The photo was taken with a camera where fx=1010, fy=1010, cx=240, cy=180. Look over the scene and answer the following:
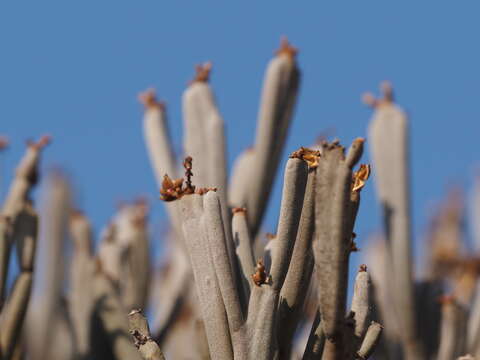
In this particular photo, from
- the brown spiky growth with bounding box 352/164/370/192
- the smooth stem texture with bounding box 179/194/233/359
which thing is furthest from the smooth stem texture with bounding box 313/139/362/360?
the smooth stem texture with bounding box 179/194/233/359

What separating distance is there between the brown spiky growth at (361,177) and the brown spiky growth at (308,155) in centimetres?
17

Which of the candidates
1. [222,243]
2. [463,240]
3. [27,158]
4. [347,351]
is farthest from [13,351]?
[463,240]

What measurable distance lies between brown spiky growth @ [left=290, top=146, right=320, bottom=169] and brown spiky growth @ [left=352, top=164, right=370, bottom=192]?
0.17 metres

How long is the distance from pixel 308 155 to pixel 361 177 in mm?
235

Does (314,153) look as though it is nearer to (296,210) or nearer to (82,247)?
(296,210)

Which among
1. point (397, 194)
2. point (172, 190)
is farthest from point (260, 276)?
point (397, 194)

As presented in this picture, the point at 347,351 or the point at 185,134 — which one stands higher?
the point at 185,134

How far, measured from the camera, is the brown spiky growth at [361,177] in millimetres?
3701

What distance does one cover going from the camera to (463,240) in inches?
345

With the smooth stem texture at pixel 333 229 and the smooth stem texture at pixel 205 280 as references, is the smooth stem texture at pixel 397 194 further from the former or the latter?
the smooth stem texture at pixel 333 229

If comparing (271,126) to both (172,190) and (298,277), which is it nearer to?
(172,190)

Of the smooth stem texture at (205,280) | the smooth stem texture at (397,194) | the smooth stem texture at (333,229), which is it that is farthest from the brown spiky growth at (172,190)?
the smooth stem texture at (397,194)

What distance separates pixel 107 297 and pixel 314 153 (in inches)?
92.2

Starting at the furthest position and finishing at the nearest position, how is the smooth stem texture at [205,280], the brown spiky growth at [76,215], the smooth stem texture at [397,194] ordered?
the brown spiky growth at [76,215]
the smooth stem texture at [397,194]
the smooth stem texture at [205,280]
